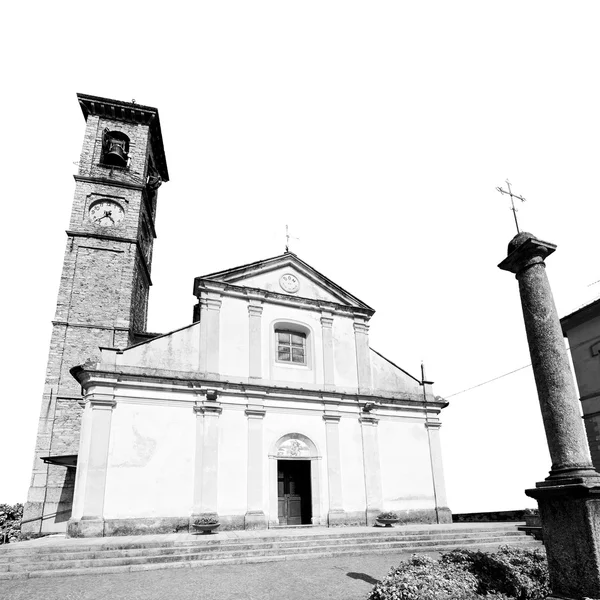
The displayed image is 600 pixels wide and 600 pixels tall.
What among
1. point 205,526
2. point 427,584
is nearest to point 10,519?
point 205,526

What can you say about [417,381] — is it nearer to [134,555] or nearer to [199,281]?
[199,281]

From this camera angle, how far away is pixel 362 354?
18.5 metres

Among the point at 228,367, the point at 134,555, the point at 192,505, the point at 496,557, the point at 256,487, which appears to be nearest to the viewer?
the point at 496,557

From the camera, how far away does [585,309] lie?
686 inches

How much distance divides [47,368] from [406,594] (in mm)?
18173

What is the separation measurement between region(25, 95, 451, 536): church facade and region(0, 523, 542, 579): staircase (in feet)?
6.94

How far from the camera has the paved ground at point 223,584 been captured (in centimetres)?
732

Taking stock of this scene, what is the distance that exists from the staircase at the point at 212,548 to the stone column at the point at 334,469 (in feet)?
8.83

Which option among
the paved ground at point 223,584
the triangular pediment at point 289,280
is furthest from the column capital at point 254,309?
the paved ground at point 223,584

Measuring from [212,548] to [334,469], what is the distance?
6.47 m

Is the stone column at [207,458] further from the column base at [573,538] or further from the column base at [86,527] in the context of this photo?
the column base at [573,538]

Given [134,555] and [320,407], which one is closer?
[134,555]

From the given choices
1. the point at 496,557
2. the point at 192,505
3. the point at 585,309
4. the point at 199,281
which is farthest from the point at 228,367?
the point at 585,309

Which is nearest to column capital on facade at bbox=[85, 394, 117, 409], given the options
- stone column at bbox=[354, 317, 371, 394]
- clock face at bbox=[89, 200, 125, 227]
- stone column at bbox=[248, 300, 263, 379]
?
stone column at bbox=[248, 300, 263, 379]
